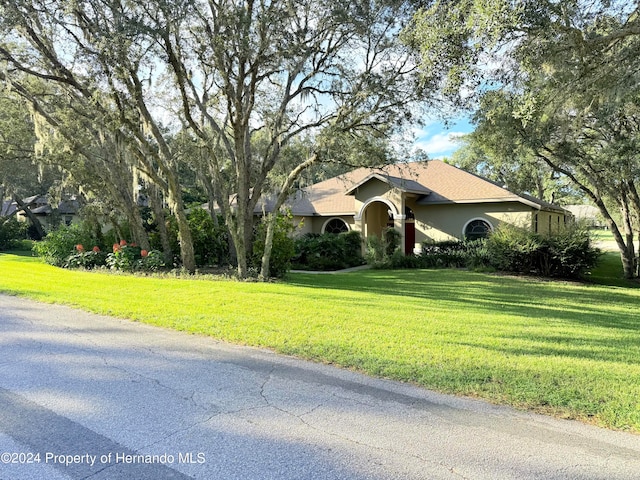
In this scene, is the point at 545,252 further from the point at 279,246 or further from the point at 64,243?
the point at 64,243

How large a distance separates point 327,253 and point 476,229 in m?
7.42

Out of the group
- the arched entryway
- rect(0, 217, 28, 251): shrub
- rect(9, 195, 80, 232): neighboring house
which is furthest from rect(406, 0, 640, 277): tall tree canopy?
rect(9, 195, 80, 232): neighboring house

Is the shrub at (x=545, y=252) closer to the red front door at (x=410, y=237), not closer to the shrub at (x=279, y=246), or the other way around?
the red front door at (x=410, y=237)

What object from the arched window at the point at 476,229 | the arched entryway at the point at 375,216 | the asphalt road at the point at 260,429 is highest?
the arched entryway at the point at 375,216

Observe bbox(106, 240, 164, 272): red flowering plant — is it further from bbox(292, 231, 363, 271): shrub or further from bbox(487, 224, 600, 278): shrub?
bbox(487, 224, 600, 278): shrub

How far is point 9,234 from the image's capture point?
3041 cm

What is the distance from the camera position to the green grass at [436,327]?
179 inches

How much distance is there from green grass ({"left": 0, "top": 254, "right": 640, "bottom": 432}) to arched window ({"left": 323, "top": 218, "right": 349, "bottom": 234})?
10915 millimetres

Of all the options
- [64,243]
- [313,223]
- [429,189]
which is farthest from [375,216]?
[64,243]

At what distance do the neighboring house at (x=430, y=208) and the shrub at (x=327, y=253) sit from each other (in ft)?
5.24

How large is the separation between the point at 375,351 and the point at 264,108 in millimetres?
14050

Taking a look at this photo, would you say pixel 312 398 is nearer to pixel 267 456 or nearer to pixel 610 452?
pixel 267 456

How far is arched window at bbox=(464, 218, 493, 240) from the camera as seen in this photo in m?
20.9

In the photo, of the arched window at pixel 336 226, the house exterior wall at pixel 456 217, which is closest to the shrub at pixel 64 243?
the arched window at pixel 336 226
